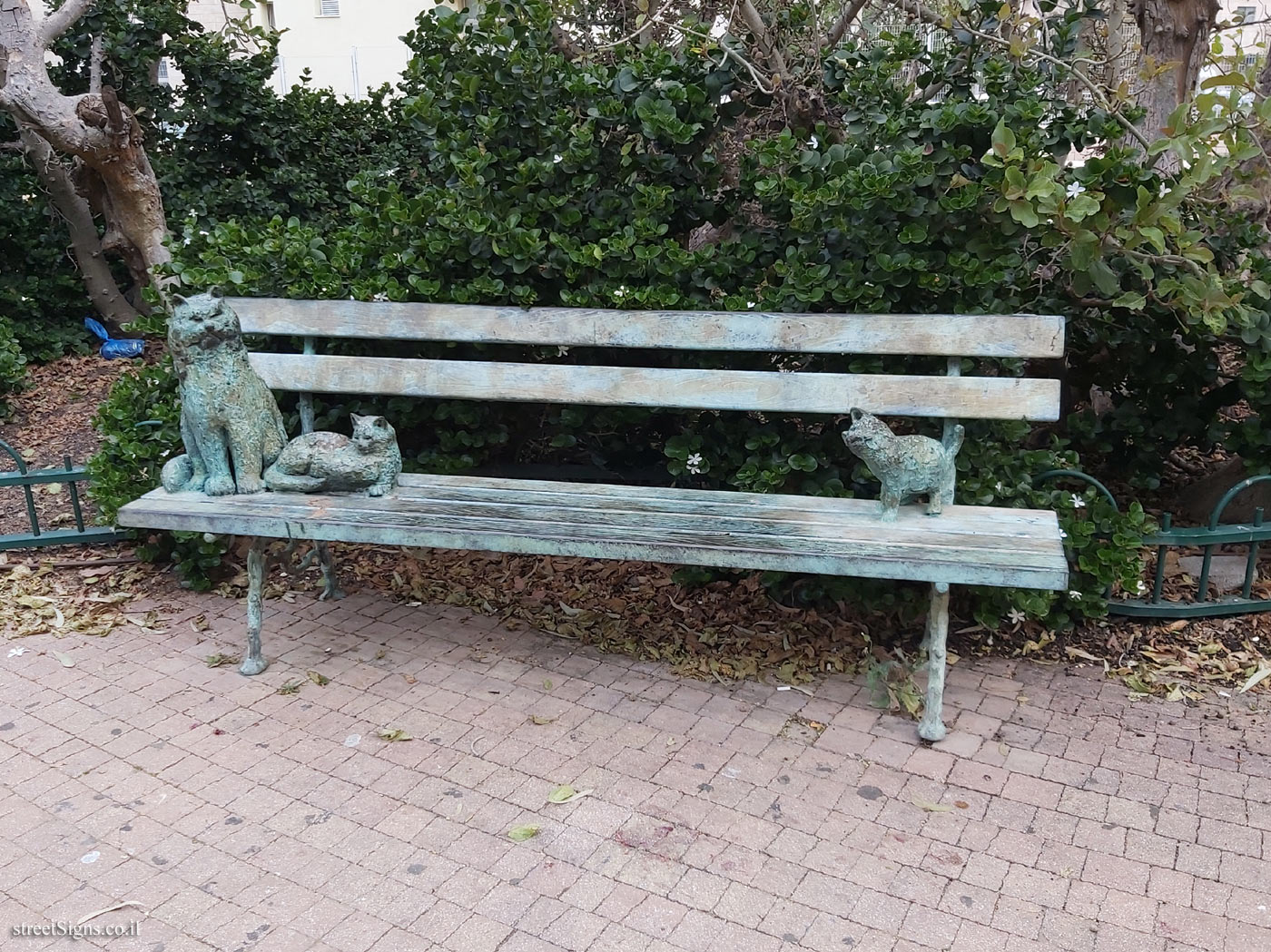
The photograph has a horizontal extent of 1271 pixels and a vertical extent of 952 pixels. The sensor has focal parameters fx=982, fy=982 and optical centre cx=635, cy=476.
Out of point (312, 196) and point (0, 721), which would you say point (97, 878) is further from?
point (312, 196)

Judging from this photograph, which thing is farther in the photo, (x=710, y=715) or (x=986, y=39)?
(x=986, y=39)

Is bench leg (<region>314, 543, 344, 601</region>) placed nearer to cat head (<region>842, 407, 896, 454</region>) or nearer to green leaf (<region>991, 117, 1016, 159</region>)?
cat head (<region>842, 407, 896, 454</region>)

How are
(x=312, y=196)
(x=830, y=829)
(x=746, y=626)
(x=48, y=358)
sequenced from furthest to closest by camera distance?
(x=312, y=196), (x=48, y=358), (x=746, y=626), (x=830, y=829)

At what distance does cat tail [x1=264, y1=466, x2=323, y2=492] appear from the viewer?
12.0 ft

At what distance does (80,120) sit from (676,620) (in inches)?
191

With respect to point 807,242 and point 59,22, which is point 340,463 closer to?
point 807,242

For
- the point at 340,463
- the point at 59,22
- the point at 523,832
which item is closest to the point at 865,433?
the point at 523,832

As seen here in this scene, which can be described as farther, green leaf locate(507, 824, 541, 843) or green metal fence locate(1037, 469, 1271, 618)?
green metal fence locate(1037, 469, 1271, 618)

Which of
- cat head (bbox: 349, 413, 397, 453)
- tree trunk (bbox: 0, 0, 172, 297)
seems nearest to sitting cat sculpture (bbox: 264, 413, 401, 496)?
cat head (bbox: 349, 413, 397, 453)

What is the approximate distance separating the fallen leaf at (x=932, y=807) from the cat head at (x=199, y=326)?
2.73 meters

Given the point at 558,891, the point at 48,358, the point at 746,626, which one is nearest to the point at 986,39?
the point at 746,626

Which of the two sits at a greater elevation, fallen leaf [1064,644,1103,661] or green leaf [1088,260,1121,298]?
green leaf [1088,260,1121,298]

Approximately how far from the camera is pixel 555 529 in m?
3.28

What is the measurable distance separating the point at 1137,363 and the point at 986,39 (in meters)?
1.58
